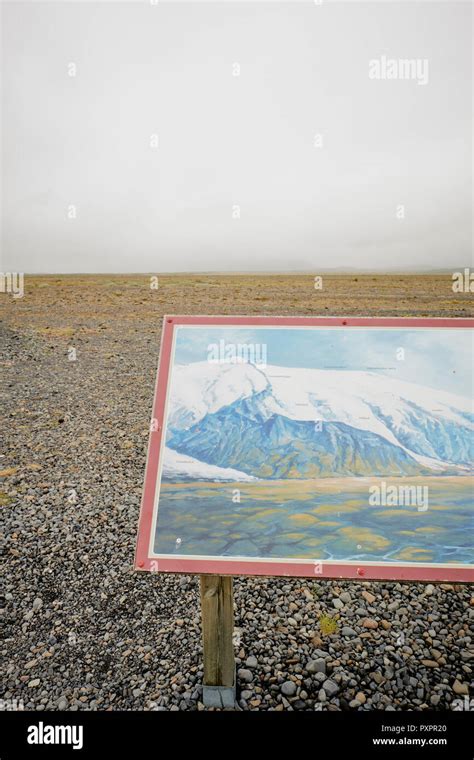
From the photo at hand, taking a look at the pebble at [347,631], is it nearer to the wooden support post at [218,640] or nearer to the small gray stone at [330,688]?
the small gray stone at [330,688]

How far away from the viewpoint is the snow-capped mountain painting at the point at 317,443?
3256mm

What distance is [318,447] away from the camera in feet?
11.6

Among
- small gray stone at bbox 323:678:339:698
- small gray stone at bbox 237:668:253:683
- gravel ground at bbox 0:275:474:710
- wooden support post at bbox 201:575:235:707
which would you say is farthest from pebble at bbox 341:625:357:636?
wooden support post at bbox 201:575:235:707

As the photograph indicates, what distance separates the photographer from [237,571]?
10.3 ft

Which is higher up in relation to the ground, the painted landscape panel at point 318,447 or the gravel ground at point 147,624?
the painted landscape panel at point 318,447

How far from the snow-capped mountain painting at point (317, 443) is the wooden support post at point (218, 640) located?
0.33 metres

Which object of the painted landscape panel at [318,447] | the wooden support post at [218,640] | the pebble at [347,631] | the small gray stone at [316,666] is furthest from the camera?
the pebble at [347,631]

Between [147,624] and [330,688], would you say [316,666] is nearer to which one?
Answer: [330,688]

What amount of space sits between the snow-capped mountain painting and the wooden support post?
12.8 inches

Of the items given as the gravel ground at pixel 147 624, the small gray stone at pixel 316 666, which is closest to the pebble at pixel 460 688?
the gravel ground at pixel 147 624

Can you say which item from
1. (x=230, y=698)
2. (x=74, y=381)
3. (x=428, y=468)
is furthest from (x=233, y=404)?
(x=74, y=381)

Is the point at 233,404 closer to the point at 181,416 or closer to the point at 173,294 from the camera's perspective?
the point at 181,416

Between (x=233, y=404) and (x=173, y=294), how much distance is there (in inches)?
985

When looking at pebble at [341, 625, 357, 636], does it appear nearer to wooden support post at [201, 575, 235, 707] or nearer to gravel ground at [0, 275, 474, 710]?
gravel ground at [0, 275, 474, 710]
